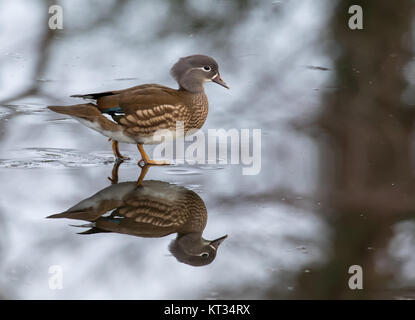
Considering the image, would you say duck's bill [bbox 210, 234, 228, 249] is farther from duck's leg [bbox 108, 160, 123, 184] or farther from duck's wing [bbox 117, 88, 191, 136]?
duck's wing [bbox 117, 88, 191, 136]

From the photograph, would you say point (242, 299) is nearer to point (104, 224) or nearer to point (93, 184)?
point (104, 224)

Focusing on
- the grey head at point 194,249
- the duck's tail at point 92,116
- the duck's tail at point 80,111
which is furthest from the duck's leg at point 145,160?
the grey head at point 194,249

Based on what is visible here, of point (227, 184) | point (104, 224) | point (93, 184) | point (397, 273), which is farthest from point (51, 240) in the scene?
point (397, 273)

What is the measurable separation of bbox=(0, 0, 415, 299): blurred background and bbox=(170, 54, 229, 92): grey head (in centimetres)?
53

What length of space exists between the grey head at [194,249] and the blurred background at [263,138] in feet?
0.18

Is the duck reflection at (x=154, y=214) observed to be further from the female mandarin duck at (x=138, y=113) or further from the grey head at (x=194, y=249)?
the female mandarin duck at (x=138, y=113)

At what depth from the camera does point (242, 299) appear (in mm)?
3793

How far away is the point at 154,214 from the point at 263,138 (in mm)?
1845

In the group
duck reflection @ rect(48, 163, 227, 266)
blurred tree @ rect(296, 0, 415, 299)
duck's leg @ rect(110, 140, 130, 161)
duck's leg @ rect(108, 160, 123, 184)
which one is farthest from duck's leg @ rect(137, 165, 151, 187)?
blurred tree @ rect(296, 0, 415, 299)

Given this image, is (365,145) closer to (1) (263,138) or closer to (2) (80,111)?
(1) (263,138)

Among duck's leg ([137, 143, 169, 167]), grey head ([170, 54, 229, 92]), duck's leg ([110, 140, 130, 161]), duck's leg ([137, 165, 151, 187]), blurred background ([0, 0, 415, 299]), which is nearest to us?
blurred background ([0, 0, 415, 299])

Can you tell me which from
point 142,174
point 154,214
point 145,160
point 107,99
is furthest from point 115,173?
point 154,214

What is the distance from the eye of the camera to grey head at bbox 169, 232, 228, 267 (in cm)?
417

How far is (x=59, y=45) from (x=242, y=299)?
509 cm
